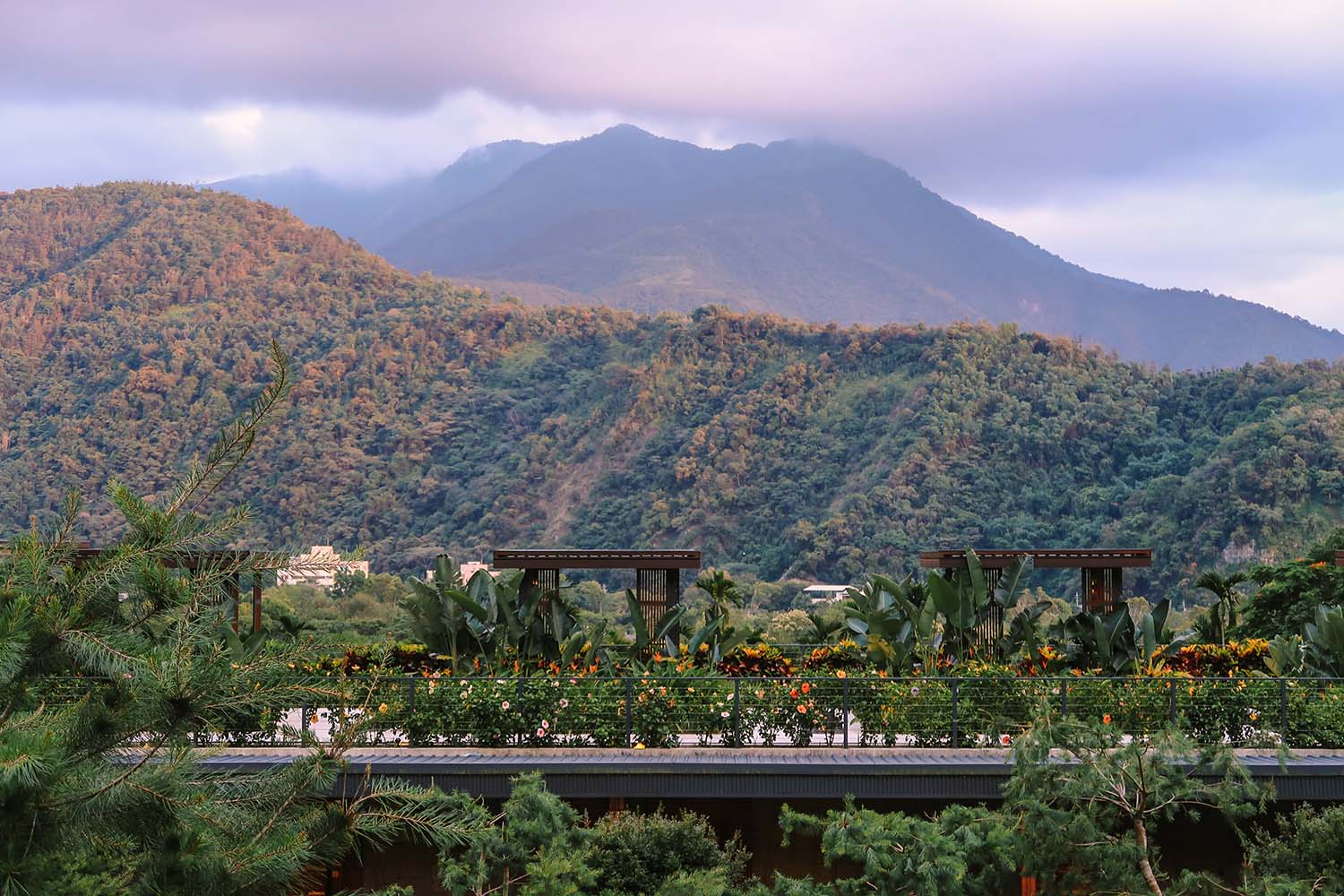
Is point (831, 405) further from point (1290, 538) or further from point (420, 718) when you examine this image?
point (420, 718)

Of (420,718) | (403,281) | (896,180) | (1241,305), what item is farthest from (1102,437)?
(896,180)

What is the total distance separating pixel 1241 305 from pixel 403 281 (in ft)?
276

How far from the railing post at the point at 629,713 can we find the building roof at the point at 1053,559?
424 cm

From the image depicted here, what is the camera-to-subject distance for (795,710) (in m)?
11.1

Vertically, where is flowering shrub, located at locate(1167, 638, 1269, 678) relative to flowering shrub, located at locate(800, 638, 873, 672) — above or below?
above

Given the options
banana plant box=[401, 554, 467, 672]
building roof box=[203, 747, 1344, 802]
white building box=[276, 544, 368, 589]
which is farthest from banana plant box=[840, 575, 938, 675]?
white building box=[276, 544, 368, 589]

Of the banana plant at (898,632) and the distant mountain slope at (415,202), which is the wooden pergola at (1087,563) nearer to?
the banana plant at (898,632)

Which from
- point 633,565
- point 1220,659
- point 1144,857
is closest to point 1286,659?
point 1220,659

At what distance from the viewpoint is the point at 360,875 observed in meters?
10.5

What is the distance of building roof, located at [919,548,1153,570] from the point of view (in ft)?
46.0

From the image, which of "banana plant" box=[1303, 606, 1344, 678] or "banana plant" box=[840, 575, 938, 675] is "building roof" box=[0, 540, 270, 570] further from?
"banana plant" box=[1303, 606, 1344, 678]

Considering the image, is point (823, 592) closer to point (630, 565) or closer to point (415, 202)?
point (630, 565)

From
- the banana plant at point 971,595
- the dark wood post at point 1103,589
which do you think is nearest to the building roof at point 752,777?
the banana plant at point 971,595

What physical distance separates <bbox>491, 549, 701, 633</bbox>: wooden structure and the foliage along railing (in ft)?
7.50
